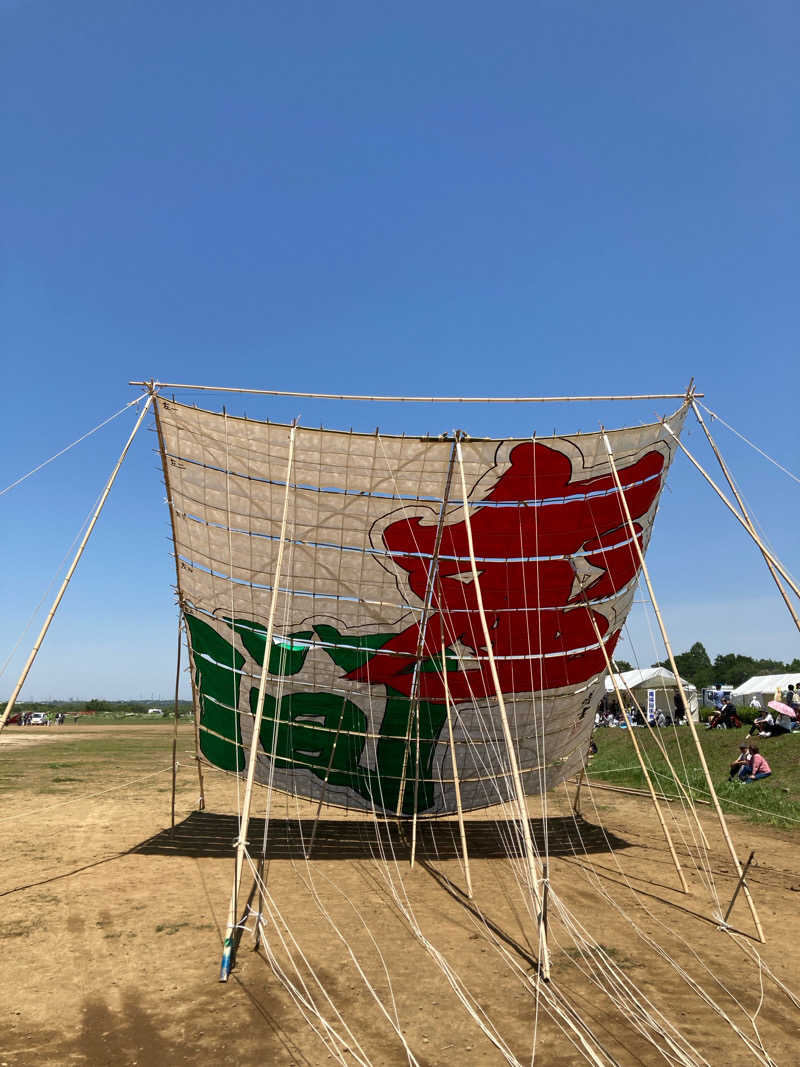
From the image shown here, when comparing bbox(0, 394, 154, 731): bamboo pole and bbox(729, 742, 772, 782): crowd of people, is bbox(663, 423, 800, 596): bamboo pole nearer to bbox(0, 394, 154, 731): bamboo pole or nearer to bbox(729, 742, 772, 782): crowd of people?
bbox(0, 394, 154, 731): bamboo pole

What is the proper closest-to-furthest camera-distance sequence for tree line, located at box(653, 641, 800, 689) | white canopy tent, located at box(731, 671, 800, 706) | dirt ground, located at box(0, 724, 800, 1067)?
1. dirt ground, located at box(0, 724, 800, 1067)
2. white canopy tent, located at box(731, 671, 800, 706)
3. tree line, located at box(653, 641, 800, 689)

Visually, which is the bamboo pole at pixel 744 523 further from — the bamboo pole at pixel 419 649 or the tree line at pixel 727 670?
the tree line at pixel 727 670

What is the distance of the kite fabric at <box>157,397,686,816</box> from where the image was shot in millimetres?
12680

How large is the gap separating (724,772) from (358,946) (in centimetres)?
2099

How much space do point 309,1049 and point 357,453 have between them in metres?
8.66

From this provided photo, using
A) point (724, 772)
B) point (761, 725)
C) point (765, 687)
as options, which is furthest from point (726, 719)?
point (765, 687)

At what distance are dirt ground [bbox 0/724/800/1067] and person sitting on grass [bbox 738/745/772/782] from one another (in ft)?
21.3

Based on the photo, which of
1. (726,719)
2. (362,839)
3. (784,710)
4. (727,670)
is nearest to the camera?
(362,839)

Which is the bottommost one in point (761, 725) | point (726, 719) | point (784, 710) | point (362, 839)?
point (362, 839)

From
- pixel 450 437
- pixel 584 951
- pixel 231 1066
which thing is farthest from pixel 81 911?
pixel 450 437

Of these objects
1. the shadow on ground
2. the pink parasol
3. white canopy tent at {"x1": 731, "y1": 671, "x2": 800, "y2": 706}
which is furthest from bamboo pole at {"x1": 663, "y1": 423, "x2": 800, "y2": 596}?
white canopy tent at {"x1": 731, "y1": 671, "x2": 800, "y2": 706}

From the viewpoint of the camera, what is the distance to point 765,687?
1639 inches

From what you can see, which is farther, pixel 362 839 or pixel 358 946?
pixel 362 839

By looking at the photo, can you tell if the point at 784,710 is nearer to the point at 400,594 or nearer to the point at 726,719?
the point at 726,719
